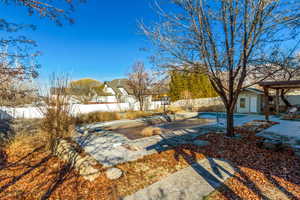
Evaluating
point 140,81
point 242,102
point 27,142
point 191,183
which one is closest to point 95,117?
point 27,142

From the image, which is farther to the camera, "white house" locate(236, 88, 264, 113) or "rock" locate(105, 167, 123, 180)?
"white house" locate(236, 88, 264, 113)

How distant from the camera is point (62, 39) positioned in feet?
25.5

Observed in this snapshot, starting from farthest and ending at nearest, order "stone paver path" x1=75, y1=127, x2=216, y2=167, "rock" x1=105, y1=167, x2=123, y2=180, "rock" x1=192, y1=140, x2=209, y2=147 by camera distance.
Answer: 1. "rock" x1=192, y1=140, x2=209, y2=147
2. "stone paver path" x1=75, y1=127, x2=216, y2=167
3. "rock" x1=105, y1=167, x2=123, y2=180

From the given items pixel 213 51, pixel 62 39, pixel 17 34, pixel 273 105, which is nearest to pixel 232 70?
pixel 213 51

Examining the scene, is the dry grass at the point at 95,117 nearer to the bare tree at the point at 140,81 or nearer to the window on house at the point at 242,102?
the bare tree at the point at 140,81

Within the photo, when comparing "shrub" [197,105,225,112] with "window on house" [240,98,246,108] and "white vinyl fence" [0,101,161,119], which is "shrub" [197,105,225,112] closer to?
"window on house" [240,98,246,108]

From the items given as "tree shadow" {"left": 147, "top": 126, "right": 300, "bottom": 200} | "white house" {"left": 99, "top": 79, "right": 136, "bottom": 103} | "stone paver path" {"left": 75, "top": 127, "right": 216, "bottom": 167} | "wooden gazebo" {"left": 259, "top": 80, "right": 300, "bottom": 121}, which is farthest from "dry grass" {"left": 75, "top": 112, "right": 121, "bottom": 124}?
"white house" {"left": 99, "top": 79, "right": 136, "bottom": 103}

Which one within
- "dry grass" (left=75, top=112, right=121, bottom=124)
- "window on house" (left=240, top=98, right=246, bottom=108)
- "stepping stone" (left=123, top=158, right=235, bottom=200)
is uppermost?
"window on house" (left=240, top=98, right=246, bottom=108)

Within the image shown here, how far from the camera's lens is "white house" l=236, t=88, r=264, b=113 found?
475 inches

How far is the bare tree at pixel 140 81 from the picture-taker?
13.2m

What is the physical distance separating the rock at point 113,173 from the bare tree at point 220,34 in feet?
11.2

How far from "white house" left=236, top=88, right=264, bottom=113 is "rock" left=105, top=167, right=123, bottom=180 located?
43.7ft

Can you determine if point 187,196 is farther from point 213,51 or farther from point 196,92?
point 196,92

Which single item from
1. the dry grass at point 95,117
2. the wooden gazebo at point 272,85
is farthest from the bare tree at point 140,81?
the wooden gazebo at point 272,85
